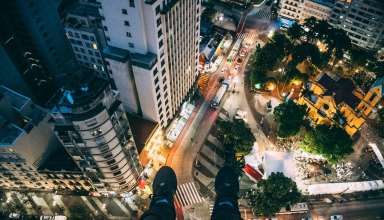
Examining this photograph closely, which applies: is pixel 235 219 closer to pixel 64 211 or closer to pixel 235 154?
pixel 235 154

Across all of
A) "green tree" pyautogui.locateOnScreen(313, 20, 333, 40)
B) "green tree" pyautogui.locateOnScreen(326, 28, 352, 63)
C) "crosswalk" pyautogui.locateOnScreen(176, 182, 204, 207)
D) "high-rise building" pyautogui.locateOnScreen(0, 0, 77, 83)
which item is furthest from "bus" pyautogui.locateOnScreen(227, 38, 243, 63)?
"high-rise building" pyautogui.locateOnScreen(0, 0, 77, 83)

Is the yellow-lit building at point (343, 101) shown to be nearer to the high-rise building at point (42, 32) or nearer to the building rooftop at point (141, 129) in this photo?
the building rooftop at point (141, 129)

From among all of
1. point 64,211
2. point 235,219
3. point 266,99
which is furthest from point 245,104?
point 64,211

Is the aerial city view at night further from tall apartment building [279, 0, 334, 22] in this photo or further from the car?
tall apartment building [279, 0, 334, 22]

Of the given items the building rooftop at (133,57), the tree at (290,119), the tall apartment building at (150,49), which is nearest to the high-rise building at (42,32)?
the building rooftop at (133,57)

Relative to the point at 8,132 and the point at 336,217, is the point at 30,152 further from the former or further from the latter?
the point at 336,217
